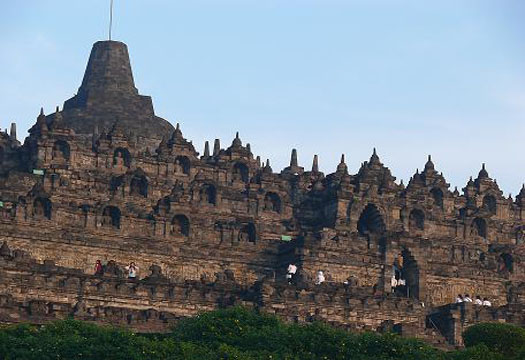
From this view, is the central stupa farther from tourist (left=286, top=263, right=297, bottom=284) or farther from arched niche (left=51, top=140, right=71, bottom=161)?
tourist (left=286, top=263, right=297, bottom=284)

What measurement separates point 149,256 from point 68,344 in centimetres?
3368

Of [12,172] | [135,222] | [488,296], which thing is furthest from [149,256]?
[488,296]

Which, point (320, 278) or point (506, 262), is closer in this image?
point (320, 278)

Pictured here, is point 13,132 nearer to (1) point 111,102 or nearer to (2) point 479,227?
(1) point 111,102

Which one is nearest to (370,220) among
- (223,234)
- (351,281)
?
(223,234)

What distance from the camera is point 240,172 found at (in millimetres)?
147500

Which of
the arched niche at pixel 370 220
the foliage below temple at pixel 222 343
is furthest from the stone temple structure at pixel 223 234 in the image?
the foliage below temple at pixel 222 343

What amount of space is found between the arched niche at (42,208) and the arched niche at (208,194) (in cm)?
1482

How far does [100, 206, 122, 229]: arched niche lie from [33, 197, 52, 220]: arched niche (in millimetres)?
3629

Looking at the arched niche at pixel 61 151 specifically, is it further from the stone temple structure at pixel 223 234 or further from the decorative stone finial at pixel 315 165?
the decorative stone finial at pixel 315 165

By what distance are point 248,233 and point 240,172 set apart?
49.5 ft

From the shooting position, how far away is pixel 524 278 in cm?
13925

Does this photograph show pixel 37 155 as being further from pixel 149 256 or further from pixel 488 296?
pixel 488 296

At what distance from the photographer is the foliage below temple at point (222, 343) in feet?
310
